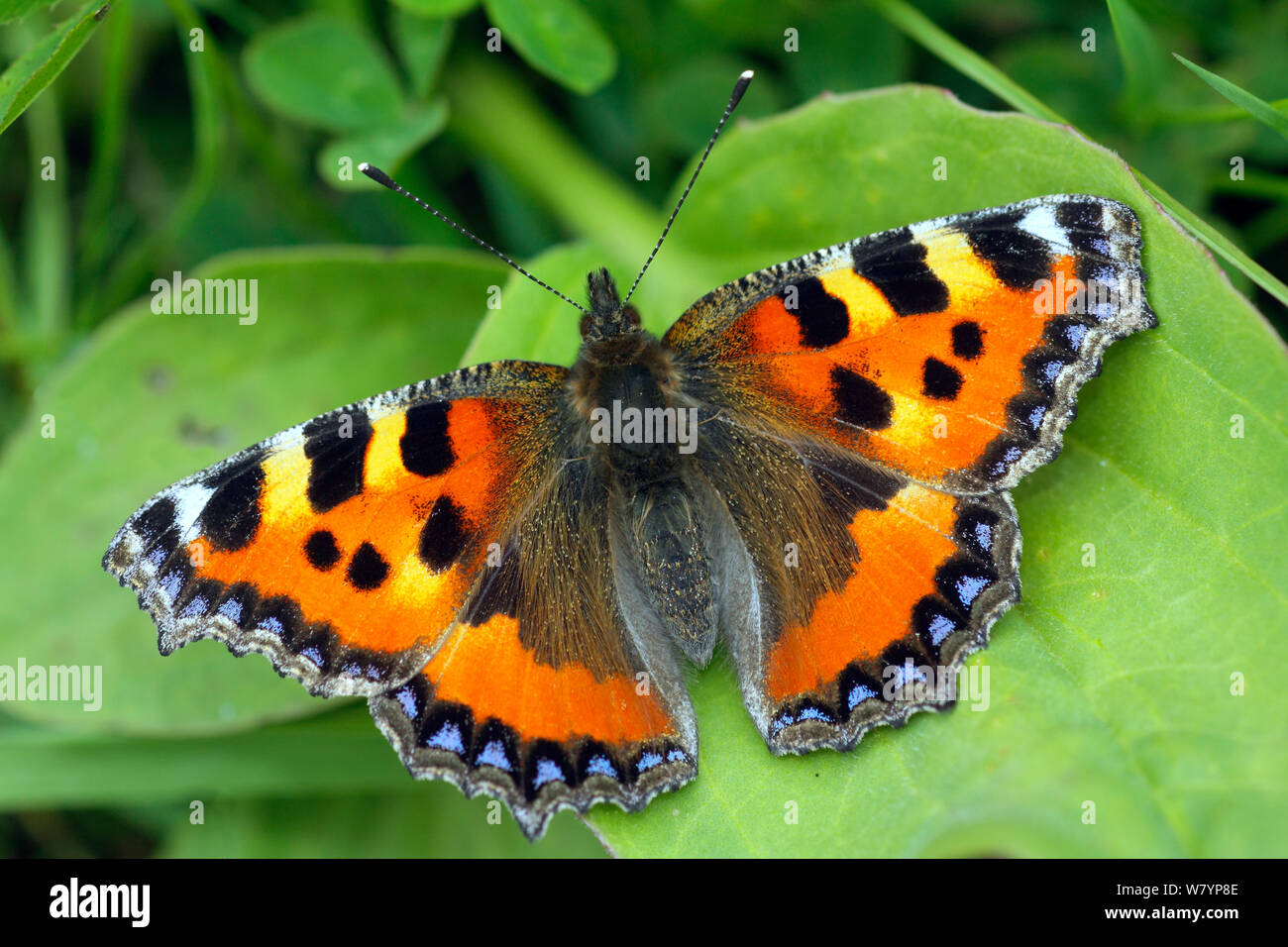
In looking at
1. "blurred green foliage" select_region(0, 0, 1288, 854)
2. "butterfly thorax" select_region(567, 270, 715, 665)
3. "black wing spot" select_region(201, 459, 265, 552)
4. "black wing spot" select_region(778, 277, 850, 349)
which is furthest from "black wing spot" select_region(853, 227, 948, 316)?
"black wing spot" select_region(201, 459, 265, 552)

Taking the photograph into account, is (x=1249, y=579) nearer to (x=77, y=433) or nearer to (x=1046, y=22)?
(x=1046, y=22)

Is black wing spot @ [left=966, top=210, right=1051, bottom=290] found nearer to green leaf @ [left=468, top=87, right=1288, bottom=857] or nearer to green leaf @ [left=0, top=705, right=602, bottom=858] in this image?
green leaf @ [left=468, top=87, right=1288, bottom=857]

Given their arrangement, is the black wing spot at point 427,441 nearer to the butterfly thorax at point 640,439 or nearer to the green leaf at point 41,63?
the butterfly thorax at point 640,439

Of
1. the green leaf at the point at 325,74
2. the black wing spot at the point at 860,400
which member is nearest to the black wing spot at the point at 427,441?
the black wing spot at the point at 860,400

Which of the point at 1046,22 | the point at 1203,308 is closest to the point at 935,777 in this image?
the point at 1203,308

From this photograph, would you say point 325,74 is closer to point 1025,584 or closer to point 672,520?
point 672,520

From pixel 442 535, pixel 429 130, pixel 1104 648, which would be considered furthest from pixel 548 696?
pixel 429 130

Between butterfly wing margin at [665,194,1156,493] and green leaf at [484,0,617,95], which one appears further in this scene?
green leaf at [484,0,617,95]
